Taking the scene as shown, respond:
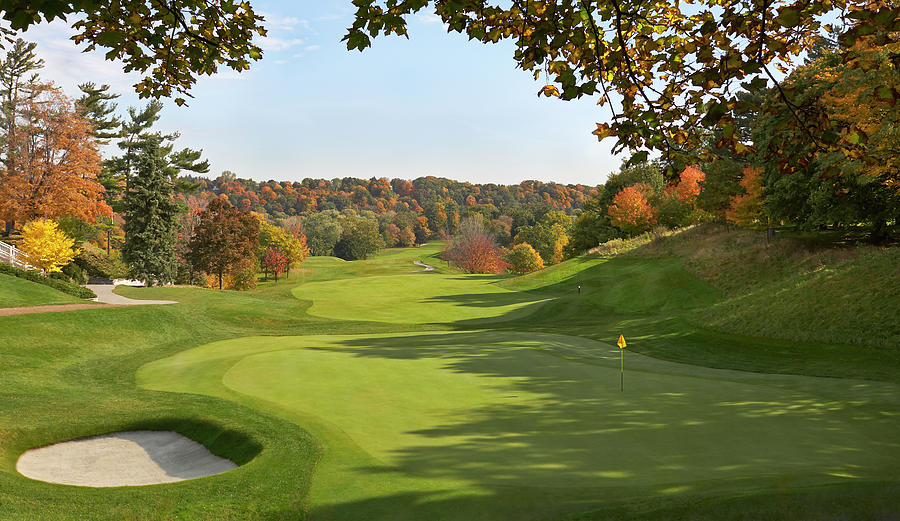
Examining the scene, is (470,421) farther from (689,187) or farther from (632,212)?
(632,212)

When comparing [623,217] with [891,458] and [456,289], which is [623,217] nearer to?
[456,289]

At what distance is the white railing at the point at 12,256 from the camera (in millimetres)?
37328

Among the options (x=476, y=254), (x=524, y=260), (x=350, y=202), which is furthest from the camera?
(x=350, y=202)

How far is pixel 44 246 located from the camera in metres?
34.7

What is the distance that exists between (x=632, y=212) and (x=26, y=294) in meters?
52.4

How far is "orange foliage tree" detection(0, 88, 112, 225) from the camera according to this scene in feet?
133

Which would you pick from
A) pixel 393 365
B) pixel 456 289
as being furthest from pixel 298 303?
pixel 393 365

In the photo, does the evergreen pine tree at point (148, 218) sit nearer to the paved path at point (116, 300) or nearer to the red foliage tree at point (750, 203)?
the paved path at point (116, 300)

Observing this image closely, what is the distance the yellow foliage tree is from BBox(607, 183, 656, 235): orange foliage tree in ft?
163

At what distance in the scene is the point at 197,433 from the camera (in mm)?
10875

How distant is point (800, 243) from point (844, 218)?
7.31m

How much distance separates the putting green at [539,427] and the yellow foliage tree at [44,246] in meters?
25.2

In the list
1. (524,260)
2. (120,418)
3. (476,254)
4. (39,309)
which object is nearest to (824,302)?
(120,418)

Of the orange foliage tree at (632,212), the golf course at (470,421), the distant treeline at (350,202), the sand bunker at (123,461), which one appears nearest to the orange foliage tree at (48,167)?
the golf course at (470,421)
